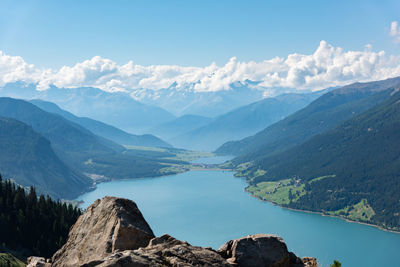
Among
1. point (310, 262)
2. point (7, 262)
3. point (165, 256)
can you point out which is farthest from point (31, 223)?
point (310, 262)

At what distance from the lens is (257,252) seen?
20031 mm

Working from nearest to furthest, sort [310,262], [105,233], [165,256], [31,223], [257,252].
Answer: [165,256] < [257,252] < [310,262] < [105,233] < [31,223]

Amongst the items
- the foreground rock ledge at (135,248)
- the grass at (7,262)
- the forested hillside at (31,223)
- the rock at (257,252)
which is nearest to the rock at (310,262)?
the foreground rock ledge at (135,248)

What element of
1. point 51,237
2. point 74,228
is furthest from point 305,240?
point 74,228

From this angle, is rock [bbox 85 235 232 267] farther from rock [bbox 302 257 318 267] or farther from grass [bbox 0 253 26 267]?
grass [bbox 0 253 26 267]

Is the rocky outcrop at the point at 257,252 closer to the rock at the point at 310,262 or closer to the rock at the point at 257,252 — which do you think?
the rock at the point at 257,252

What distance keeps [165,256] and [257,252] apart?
504cm

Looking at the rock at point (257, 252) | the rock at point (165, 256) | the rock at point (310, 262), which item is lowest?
the rock at point (310, 262)

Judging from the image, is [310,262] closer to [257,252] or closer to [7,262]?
[257,252]

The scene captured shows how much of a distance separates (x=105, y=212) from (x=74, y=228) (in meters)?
3.48

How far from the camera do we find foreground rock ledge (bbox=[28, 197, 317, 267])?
17438mm

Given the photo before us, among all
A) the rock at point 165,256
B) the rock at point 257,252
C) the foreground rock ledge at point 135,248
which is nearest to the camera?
the rock at point 165,256

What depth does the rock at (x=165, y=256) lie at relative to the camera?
16438 millimetres

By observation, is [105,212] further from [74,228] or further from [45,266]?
[45,266]
